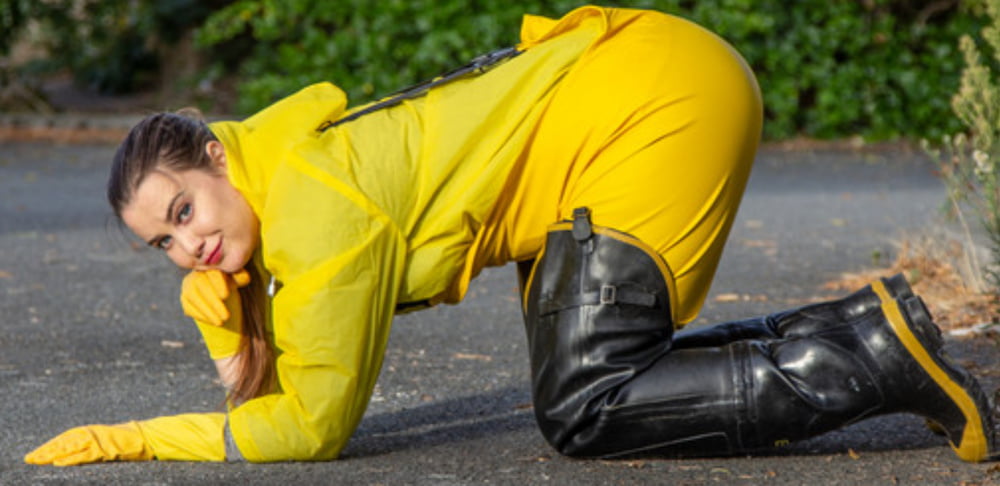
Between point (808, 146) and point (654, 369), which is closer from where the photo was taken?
point (654, 369)

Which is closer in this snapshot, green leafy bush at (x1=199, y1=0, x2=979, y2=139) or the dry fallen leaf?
the dry fallen leaf

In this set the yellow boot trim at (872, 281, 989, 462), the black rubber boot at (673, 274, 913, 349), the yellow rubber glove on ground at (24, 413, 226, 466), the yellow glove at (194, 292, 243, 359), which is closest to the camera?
the yellow boot trim at (872, 281, 989, 462)

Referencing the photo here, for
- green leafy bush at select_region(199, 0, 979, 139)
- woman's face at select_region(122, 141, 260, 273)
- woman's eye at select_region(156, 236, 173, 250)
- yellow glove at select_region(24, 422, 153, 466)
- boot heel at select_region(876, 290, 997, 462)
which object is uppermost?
woman's face at select_region(122, 141, 260, 273)

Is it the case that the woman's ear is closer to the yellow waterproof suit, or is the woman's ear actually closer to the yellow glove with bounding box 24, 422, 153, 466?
the yellow waterproof suit

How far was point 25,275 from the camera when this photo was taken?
19.9 ft

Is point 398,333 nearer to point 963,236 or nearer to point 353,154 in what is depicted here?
point 353,154

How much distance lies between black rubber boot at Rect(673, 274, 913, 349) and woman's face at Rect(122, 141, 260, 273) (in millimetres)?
1042

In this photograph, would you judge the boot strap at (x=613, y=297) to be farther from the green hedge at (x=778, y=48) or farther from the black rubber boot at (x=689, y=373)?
the green hedge at (x=778, y=48)

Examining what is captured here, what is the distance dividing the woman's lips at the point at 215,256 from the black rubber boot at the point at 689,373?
2.34 feet

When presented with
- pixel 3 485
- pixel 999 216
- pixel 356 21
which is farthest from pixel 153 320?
pixel 356 21

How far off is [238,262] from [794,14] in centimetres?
825

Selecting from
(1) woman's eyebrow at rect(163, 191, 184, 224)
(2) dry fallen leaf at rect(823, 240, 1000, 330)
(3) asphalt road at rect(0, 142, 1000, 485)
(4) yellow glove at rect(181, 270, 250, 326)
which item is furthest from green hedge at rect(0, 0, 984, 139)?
(1) woman's eyebrow at rect(163, 191, 184, 224)

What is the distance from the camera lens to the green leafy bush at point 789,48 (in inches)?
417

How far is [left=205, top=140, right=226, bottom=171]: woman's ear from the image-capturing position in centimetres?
305
